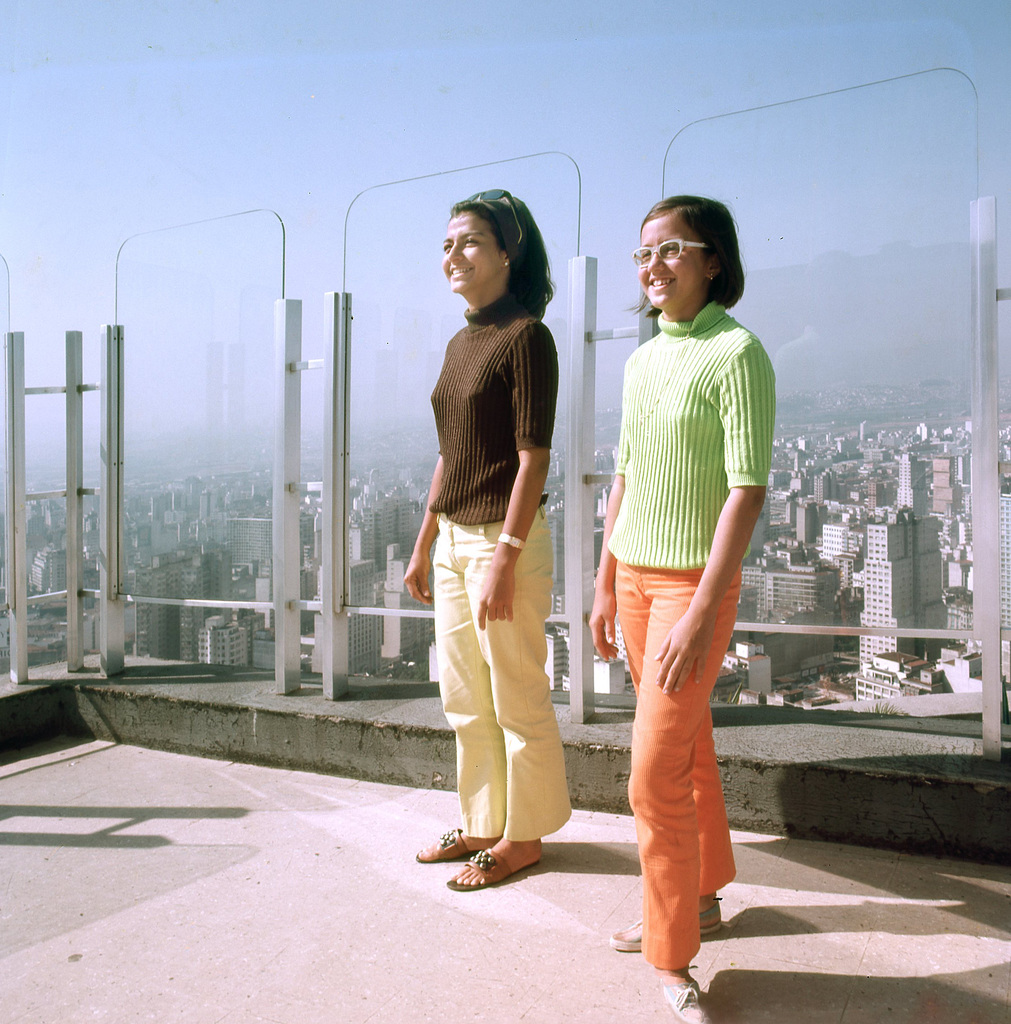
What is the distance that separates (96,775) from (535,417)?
2329 mm

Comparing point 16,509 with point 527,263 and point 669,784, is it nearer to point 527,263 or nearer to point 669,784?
point 527,263

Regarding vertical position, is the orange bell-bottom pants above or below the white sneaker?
above

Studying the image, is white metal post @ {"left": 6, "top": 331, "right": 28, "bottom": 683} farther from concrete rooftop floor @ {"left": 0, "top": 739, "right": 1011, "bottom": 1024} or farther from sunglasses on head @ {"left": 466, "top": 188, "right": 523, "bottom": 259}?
sunglasses on head @ {"left": 466, "top": 188, "right": 523, "bottom": 259}

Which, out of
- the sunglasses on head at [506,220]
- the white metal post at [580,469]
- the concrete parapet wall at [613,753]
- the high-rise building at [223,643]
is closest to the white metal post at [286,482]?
the concrete parapet wall at [613,753]

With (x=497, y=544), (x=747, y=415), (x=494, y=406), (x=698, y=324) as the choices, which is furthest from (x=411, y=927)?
(x=698, y=324)

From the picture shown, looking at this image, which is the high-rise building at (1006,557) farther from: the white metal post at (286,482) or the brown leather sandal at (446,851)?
the white metal post at (286,482)

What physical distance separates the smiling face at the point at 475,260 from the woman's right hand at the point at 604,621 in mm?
917

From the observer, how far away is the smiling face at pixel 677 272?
185 cm

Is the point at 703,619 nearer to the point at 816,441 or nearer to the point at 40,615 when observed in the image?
the point at 816,441

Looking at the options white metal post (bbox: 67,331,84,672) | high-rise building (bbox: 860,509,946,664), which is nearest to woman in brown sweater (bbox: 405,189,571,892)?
high-rise building (bbox: 860,509,946,664)

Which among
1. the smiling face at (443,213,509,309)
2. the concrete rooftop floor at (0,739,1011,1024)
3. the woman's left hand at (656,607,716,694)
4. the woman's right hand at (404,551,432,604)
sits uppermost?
the smiling face at (443,213,509,309)

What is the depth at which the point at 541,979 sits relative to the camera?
1.90 meters

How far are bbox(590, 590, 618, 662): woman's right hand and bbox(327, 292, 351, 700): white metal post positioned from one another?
65.7 inches

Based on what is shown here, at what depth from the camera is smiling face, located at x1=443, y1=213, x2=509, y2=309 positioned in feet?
7.81
